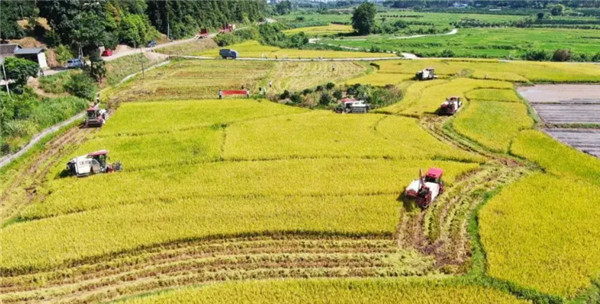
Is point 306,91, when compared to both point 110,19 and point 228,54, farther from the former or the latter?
point 110,19

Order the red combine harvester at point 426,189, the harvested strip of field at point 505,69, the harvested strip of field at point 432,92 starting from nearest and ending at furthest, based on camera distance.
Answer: the red combine harvester at point 426,189, the harvested strip of field at point 432,92, the harvested strip of field at point 505,69

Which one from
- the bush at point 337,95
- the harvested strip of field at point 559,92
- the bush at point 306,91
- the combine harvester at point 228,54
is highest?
the combine harvester at point 228,54

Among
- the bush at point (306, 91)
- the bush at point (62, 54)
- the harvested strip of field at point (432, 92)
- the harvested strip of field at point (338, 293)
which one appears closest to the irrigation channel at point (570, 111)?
the harvested strip of field at point (432, 92)

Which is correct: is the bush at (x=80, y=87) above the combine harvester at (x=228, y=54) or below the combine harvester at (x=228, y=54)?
below

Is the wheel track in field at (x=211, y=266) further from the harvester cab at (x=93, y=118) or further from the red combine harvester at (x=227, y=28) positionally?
the red combine harvester at (x=227, y=28)

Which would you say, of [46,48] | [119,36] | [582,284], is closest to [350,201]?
[582,284]

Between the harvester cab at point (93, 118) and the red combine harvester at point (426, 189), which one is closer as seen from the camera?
the red combine harvester at point (426, 189)

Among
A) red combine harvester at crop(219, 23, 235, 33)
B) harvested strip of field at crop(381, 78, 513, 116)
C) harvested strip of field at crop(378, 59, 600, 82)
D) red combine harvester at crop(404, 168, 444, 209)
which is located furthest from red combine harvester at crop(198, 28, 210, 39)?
red combine harvester at crop(404, 168, 444, 209)

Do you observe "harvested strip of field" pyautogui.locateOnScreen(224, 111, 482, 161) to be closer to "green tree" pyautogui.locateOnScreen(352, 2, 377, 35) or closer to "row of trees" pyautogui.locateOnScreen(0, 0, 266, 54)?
"row of trees" pyautogui.locateOnScreen(0, 0, 266, 54)

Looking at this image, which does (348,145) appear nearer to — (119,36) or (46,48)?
(46,48)
